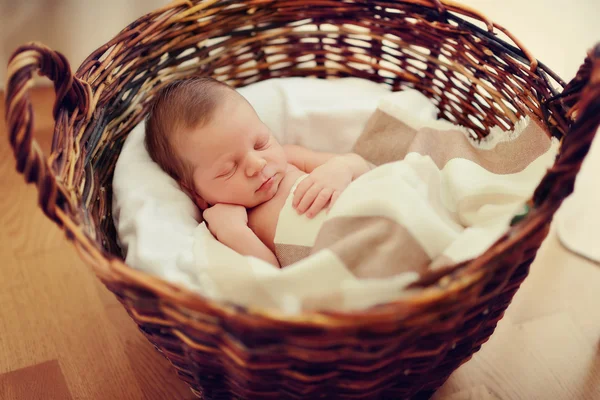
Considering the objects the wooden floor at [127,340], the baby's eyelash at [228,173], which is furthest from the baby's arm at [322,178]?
the wooden floor at [127,340]

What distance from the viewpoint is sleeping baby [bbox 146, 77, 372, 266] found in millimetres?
854

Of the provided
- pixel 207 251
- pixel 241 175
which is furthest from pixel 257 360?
pixel 241 175

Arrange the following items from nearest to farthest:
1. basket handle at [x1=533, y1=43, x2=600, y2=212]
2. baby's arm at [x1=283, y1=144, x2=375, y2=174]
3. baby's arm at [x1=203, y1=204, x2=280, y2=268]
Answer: basket handle at [x1=533, y1=43, x2=600, y2=212]
baby's arm at [x1=203, y1=204, x2=280, y2=268]
baby's arm at [x1=283, y1=144, x2=375, y2=174]

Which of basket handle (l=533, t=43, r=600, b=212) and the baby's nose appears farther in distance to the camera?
the baby's nose

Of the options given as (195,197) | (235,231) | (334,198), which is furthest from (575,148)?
(195,197)

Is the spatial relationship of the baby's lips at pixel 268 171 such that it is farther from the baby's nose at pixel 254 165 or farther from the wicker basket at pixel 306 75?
the wicker basket at pixel 306 75

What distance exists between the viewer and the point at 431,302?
50 cm

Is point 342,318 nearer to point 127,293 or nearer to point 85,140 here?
point 127,293

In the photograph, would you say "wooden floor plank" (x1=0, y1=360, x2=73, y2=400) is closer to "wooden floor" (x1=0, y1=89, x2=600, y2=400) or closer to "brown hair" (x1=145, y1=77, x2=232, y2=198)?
"wooden floor" (x1=0, y1=89, x2=600, y2=400)

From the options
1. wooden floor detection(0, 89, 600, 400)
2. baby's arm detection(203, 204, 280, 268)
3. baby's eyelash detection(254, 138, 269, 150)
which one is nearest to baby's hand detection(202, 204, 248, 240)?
baby's arm detection(203, 204, 280, 268)

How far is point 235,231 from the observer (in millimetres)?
850

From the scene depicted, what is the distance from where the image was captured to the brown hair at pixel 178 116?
860 millimetres

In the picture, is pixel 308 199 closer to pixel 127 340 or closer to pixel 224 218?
pixel 224 218

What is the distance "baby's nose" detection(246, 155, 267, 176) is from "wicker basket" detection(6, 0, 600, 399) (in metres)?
0.24
